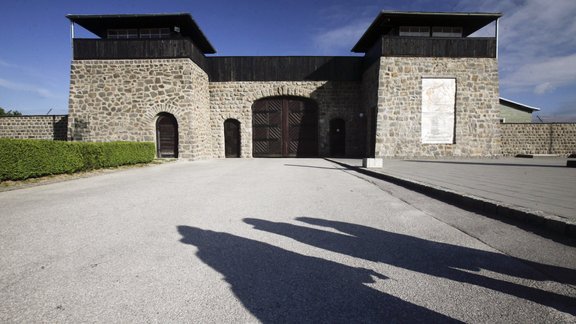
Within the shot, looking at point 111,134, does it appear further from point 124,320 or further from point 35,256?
point 124,320

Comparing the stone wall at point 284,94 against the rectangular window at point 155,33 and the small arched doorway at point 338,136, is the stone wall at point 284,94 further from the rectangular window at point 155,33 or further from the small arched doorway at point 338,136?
the rectangular window at point 155,33

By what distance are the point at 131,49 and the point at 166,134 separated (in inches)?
195

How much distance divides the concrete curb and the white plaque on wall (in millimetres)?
10762

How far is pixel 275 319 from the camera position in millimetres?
1484

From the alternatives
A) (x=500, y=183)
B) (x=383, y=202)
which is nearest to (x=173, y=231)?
(x=383, y=202)

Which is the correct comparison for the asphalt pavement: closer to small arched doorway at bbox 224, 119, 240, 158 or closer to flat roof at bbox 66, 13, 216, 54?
flat roof at bbox 66, 13, 216, 54

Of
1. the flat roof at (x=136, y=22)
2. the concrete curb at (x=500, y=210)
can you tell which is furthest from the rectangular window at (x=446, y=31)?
the concrete curb at (x=500, y=210)

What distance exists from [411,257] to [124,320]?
211 centimetres

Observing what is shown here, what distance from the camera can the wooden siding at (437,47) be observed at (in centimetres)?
1433

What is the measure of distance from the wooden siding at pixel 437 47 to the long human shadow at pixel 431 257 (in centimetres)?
1394

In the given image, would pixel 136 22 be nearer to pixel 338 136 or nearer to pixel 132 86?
pixel 132 86

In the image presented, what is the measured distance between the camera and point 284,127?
60.4 feet

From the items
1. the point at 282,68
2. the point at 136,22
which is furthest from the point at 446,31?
the point at 136,22

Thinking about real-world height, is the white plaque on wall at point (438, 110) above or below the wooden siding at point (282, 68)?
below
